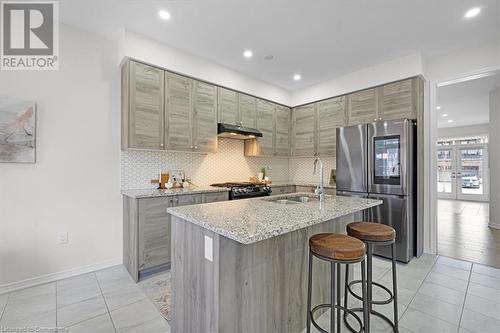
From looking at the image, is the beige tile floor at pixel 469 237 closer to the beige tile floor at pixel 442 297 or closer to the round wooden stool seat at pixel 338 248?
the beige tile floor at pixel 442 297

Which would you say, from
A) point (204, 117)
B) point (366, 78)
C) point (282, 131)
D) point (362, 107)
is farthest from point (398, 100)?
point (204, 117)

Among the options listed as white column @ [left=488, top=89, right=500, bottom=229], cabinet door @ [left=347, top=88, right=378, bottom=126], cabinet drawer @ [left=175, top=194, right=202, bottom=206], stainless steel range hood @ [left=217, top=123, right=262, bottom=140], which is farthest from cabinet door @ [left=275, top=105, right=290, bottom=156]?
white column @ [left=488, top=89, right=500, bottom=229]

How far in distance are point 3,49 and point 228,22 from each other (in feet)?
7.70

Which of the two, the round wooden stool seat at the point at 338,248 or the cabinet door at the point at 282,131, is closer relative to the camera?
the round wooden stool seat at the point at 338,248

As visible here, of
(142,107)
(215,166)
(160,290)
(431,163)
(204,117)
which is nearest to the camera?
(160,290)

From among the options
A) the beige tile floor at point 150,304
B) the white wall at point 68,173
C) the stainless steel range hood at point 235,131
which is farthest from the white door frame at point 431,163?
the white wall at point 68,173

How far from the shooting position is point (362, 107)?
Answer: 3.82 meters

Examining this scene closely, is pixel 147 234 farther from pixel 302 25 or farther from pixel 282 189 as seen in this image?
pixel 302 25

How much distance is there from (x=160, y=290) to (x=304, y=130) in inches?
143

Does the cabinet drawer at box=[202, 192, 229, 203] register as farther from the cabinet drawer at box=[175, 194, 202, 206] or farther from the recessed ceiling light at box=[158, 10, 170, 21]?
the recessed ceiling light at box=[158, 10, 170, 21]

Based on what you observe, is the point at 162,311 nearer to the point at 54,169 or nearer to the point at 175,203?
the point at 175,203

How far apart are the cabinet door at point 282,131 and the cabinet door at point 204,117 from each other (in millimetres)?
1492

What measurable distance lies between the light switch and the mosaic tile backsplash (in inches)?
86.7

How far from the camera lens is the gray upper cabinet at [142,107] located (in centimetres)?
286
